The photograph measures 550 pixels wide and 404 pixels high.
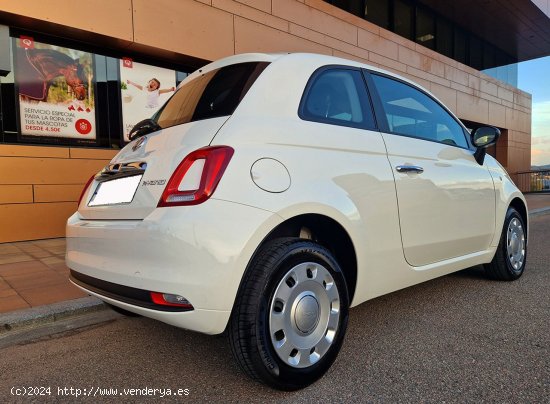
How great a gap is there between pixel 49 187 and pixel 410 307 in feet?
19.8

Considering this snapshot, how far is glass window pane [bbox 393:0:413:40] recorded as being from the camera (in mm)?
13977

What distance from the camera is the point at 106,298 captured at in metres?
2.22

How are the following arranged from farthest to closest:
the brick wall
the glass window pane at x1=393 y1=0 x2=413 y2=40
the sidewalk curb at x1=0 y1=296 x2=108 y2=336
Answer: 1. the glass window pane at x1=393 y1=0 x2=413 y2=40
2. the brick wall
3. the sidewalk curb at x1=0 y1=296 x2=108 y2=336

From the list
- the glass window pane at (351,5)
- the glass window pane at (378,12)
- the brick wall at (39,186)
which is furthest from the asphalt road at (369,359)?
the glass window pane at (378,12)

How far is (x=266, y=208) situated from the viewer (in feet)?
6.45

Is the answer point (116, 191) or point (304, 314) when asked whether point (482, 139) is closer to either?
point (304, 314)

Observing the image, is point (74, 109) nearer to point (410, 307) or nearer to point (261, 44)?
point (261, 44)

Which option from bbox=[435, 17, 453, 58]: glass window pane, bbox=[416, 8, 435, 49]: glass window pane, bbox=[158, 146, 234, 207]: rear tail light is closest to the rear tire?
bbox=[158, 146, 234, 207]: rear tail light

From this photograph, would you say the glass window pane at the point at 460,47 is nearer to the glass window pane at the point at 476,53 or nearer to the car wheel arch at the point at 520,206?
the glass window pane at the point at 476,53

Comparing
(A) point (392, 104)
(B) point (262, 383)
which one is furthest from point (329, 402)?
(A) point (392, 104)

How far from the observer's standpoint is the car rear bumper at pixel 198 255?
6.03 feet

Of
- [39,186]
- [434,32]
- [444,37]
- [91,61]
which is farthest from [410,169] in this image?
[444,37]

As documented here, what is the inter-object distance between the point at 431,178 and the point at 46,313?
301 cm

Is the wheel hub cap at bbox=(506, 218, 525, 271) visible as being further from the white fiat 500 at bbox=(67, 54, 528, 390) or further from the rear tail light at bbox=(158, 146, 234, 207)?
the rear tail light at bbox=(158, 146, 234, 207)
